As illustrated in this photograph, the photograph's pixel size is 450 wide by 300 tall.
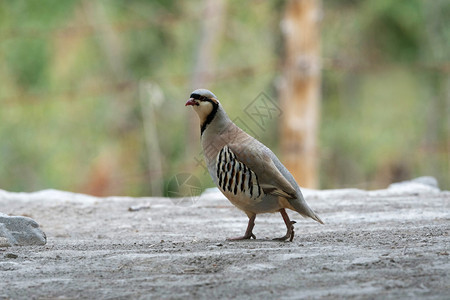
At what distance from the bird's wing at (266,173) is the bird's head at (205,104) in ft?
1.30

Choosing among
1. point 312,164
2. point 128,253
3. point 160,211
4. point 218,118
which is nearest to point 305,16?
point 312,164

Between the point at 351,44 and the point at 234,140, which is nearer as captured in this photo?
the point at 234,140

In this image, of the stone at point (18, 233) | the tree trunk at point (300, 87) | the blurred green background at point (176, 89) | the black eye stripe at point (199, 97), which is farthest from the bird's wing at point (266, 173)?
the blurred green background at point (176, 89)

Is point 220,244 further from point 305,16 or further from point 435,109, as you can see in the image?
point 435,109

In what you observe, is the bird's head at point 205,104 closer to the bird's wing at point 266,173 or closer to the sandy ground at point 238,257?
the bird's wing at point 266,173

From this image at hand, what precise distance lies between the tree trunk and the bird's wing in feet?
30.9

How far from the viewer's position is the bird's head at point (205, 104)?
540cm

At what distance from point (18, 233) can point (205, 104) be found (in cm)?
157

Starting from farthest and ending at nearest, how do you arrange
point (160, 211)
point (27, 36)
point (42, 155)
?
point (42, 155), point (27, 36), point (160, 211)

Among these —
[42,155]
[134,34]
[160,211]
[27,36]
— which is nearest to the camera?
[160,211]

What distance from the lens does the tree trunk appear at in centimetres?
1466

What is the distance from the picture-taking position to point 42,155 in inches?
849

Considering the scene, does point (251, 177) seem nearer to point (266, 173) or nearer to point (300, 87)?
point (266, 173)

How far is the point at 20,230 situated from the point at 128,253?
1035 mm
